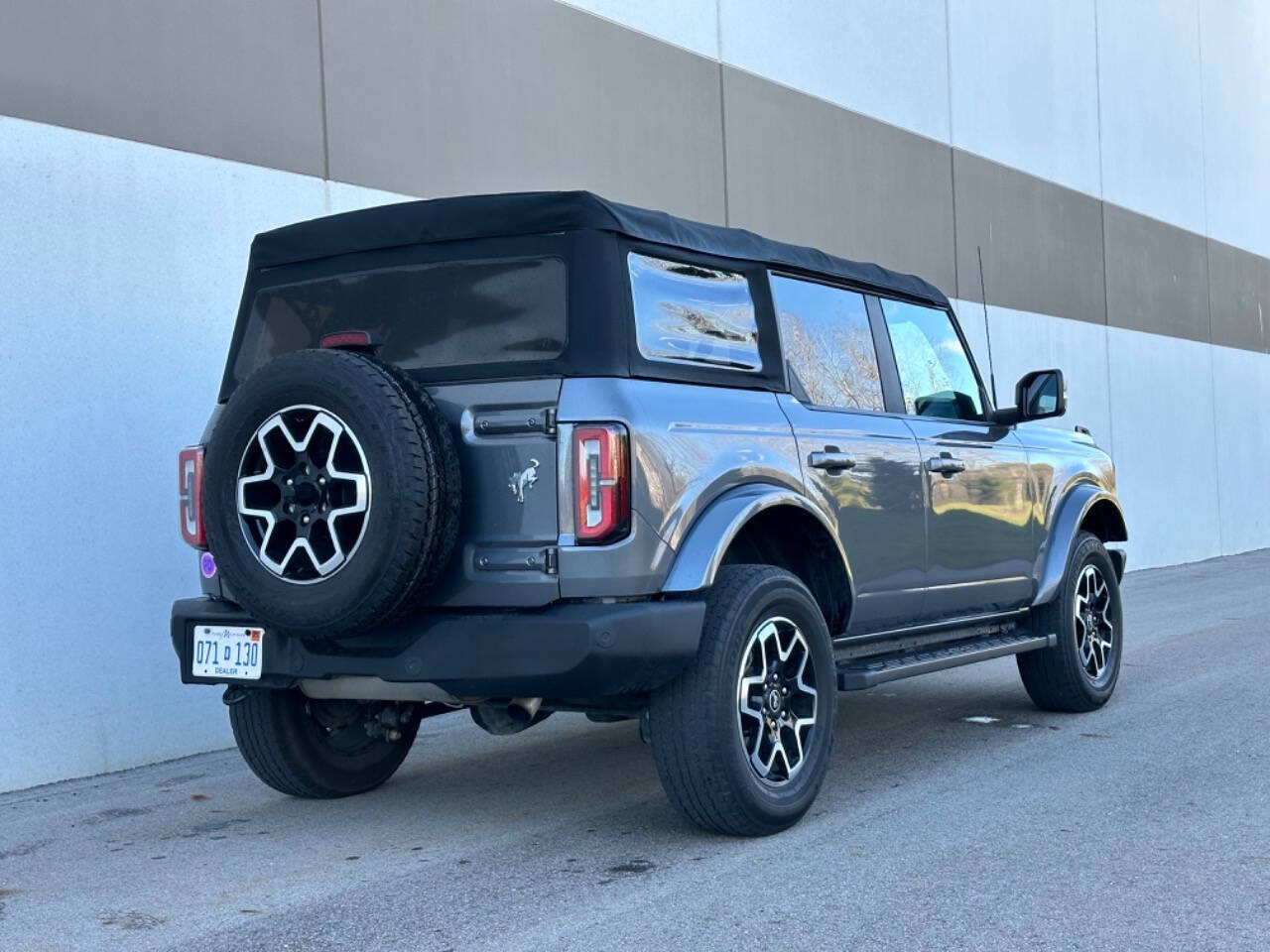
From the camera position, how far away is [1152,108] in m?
19.1

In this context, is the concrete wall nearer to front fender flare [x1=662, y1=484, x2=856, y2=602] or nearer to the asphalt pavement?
the asphalt pavement

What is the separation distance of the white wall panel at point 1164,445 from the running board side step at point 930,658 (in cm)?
1072

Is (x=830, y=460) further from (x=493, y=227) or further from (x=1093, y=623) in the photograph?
(x=1093, y=623)

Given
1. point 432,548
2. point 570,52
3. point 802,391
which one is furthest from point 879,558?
point 570,52

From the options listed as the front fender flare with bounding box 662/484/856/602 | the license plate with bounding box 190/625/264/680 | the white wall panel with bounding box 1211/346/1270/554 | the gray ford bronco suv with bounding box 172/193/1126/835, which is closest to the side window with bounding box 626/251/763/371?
the gray ford bronco suv with bounding box 172/193/1126/835

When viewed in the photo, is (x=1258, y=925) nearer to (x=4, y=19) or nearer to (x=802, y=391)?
(x=802, y=391)

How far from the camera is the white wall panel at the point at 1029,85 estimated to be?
1528 cm

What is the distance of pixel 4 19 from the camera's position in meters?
6.40

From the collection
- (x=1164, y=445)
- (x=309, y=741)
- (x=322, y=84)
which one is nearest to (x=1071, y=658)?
(x=309, y=741)

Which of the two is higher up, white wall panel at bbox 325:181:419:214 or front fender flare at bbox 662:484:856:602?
white wall panel at bbox 325:181:419:214

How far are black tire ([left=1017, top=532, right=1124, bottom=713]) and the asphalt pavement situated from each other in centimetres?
12

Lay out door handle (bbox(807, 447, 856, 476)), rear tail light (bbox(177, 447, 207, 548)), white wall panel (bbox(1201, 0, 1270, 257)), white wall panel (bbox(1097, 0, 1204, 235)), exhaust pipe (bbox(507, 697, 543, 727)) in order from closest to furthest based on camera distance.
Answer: exhaust pipe (bbox(507, 697, 543, 727)) → rear tail light (bbox(177, 447, 207, 548)) → door handle (bbox(807, 447, 856, 476)) → white wall panel (bbox(1097, 0, 1204, 235)) → white wall panel (bbox(1201, 0, 1270, 257))

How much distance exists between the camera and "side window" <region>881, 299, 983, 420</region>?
625cm

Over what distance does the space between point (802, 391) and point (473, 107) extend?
443 cm
